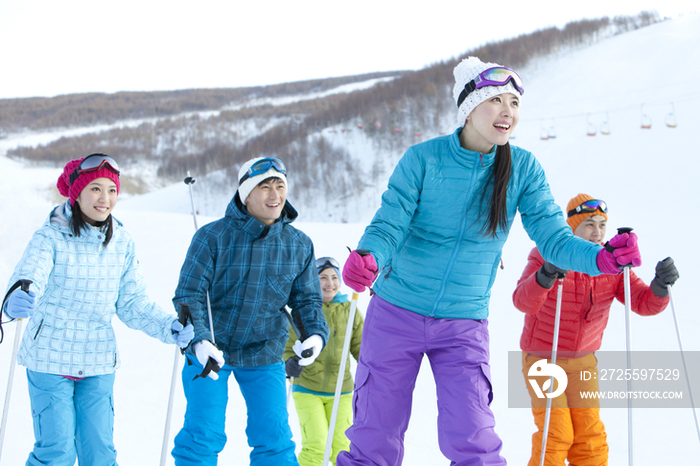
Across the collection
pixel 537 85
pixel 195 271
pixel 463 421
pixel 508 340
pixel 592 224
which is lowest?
pixel 463 421

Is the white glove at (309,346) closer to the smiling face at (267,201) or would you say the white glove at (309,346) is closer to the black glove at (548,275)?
the smiling face at (267,201)

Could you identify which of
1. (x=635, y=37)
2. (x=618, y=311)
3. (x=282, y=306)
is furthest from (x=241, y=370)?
Result: (x=635, y=37)

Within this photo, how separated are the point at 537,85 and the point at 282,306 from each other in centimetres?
3180

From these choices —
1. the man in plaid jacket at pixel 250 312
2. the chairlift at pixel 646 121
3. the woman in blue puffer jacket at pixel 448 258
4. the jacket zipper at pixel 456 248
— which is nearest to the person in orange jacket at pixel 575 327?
the woman in blue puffer jacket at pixel 448 258

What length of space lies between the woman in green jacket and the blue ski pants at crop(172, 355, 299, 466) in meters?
0.49

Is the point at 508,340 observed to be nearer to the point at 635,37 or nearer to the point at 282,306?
the point at 282,306

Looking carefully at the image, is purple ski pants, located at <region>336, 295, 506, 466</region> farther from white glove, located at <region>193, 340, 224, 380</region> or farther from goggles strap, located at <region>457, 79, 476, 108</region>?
goggles strap, located at <region>457, 79, 476, 108</region>

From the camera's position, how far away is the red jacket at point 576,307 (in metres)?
3.33

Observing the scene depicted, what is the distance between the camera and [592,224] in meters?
3.53

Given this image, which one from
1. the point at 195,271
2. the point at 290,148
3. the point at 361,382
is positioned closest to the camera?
the point at 361,382

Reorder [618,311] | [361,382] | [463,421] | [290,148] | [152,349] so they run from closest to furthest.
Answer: [463,421] → [361,382] → [152,349] → [618,311] → [290,148]

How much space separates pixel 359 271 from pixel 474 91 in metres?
A: 0.94

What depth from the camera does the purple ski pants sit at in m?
2.03

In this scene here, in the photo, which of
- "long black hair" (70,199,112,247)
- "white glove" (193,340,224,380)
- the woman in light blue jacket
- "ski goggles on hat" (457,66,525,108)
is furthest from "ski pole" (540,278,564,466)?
"long black hair" (70,199,112,247)
